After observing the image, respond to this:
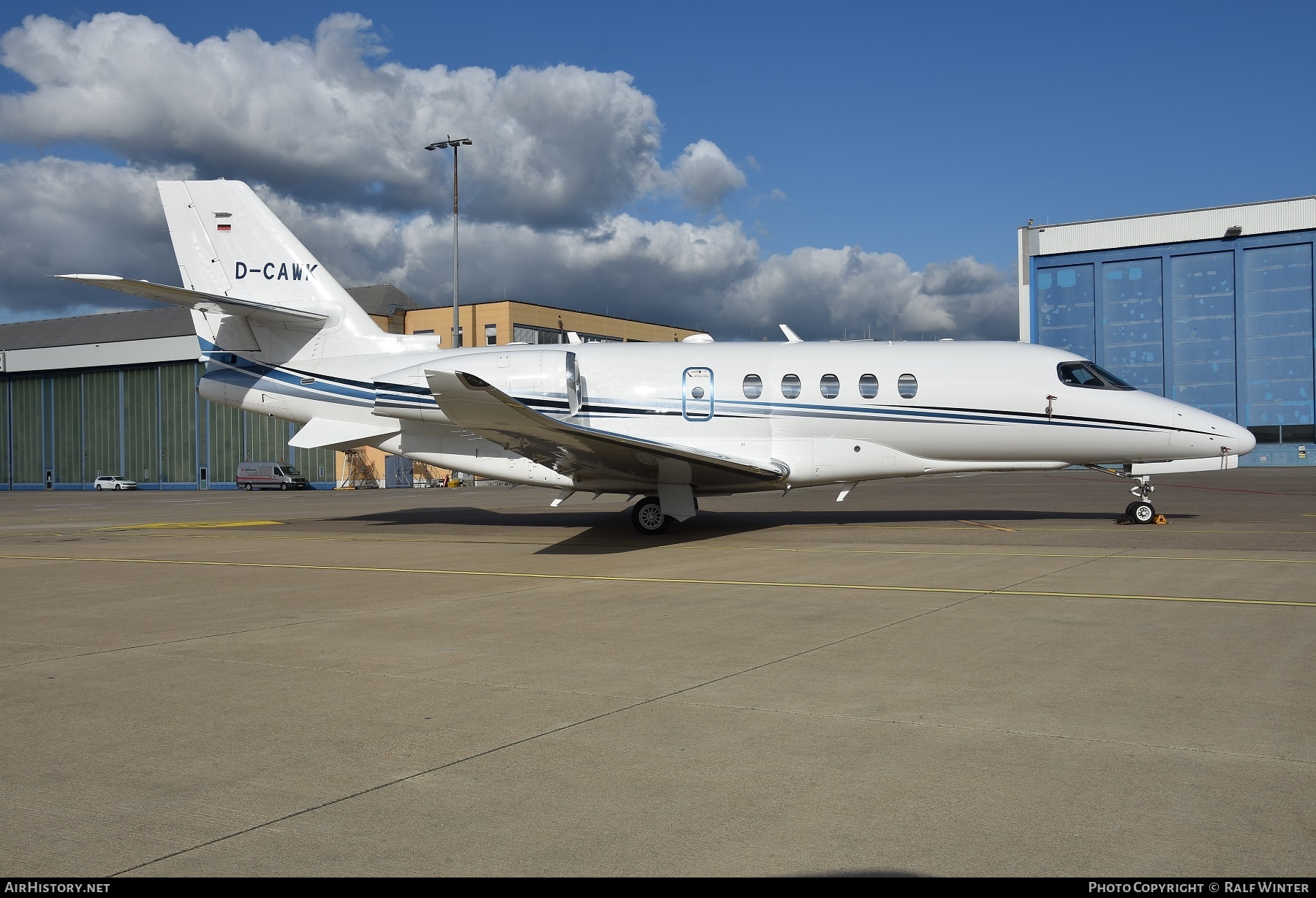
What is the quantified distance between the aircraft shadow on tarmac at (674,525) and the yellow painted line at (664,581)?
101 inches

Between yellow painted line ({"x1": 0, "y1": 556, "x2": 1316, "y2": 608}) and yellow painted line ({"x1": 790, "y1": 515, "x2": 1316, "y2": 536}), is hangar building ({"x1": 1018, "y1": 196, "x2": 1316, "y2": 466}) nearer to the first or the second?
yellow painted line ({"x1": 790, "y1": 515, "x2": 1316, "y2": 536})

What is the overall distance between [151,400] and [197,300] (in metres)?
56.3

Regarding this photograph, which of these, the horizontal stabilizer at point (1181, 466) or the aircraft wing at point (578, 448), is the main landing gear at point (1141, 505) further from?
the aircraft wing at point (578, 448)

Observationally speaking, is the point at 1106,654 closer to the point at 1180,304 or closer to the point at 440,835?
the point at 440,835

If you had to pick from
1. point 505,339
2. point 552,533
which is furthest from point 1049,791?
point 505,339

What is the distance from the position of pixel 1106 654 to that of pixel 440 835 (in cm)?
510

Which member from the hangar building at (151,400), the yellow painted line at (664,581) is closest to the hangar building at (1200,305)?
the hangar building at (151,400)

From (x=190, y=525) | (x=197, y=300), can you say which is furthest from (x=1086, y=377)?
(x=190, y=525)

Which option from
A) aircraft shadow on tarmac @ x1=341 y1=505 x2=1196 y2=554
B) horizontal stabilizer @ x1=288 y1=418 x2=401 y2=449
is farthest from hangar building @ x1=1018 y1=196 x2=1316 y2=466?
horizontal stabilizer @ x1=288 y1=418 x2=401 y2=449

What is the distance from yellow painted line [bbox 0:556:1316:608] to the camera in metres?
9.55

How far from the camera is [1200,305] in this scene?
5434cm

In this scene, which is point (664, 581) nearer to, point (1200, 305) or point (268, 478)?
point (268, 478)

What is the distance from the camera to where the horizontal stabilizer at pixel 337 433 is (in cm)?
1870

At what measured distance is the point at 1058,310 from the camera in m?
57.3
